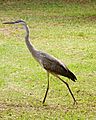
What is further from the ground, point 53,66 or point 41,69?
point 53,66

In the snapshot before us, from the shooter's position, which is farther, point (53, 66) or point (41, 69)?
point (41, 69)

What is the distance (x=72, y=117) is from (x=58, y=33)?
10306 millimetres

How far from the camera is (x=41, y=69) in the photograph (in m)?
12.9

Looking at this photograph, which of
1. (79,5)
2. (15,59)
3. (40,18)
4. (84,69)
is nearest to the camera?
(84,69)

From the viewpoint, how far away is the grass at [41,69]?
9289mm

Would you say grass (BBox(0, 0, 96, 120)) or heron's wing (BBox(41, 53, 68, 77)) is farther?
heron's wing (BBox(41, 53, 68, 77))

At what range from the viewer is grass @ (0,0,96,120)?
366 inches

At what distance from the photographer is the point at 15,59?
14.1m

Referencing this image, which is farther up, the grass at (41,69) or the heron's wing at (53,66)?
the heron's wing at (53,66)

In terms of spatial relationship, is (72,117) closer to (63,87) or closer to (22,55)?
(63,87)

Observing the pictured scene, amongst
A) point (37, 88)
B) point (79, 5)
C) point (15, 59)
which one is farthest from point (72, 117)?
point (79, 5)

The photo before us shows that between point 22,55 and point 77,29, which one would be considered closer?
point 22,55

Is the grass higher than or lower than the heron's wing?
lower

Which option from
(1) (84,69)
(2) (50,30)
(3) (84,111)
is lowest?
(2) (50,30)
